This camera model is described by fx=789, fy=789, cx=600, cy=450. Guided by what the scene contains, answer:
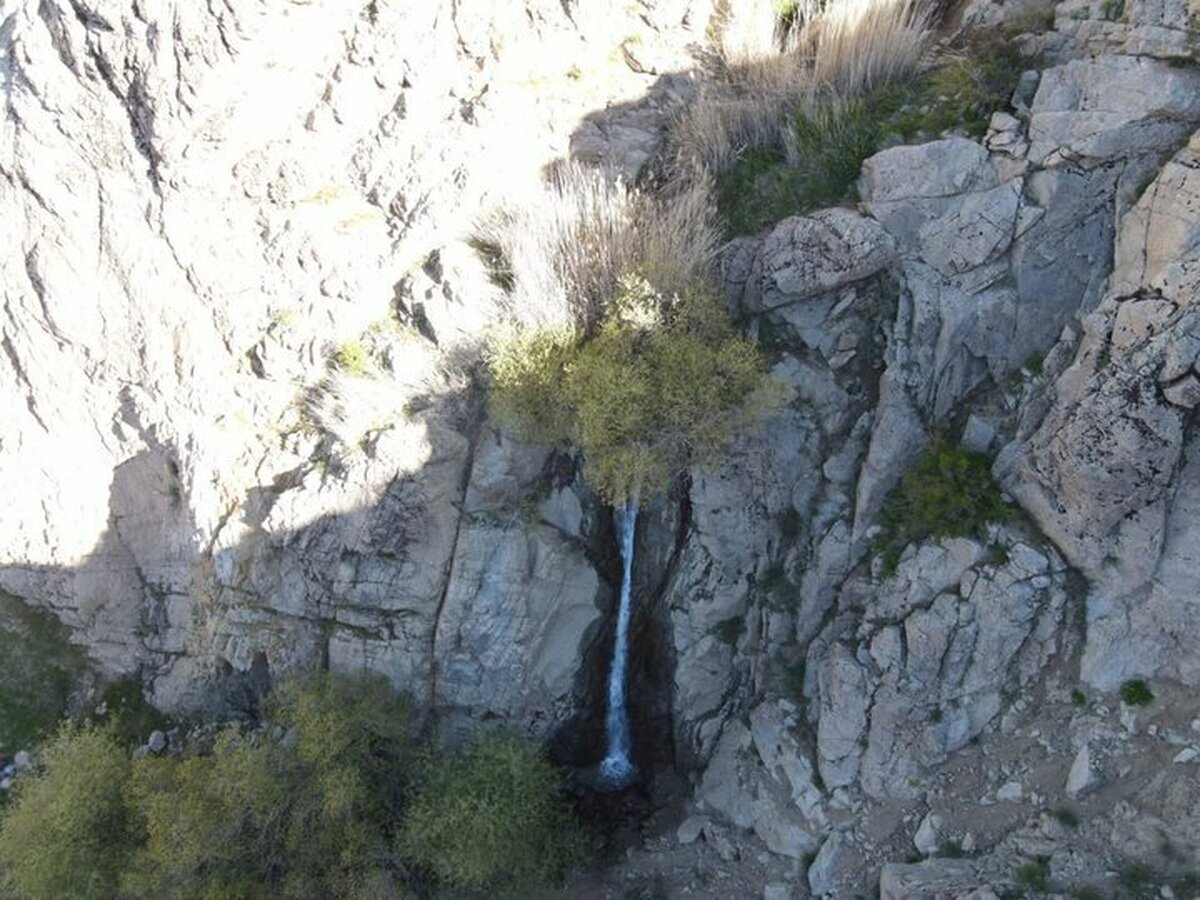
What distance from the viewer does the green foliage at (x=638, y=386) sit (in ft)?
28.9

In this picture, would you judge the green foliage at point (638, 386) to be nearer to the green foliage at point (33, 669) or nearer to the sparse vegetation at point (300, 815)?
the sparse vegetation at point (300, 815)

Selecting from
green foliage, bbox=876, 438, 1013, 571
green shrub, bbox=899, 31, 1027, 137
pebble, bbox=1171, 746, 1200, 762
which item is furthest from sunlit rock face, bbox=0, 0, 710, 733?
pebble, bbox=1171, 746, 1200, 762

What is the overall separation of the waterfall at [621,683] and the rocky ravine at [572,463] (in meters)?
0.30

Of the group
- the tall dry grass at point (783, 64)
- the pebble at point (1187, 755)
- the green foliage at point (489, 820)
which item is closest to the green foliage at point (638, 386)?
the tall dry grass at point (783, 64)

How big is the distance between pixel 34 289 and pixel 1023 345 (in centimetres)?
1178

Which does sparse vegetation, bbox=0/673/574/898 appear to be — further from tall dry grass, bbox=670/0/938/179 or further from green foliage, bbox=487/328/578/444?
tall dry grass, bbox=670/0/938/179

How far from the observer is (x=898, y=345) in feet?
28.5

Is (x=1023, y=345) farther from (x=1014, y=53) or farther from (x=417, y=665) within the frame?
(x=417, y=665)

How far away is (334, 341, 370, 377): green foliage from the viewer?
9812 millimetres

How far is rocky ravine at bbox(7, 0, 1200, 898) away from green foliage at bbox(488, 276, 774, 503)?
62cm

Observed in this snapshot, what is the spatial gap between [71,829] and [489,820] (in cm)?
491

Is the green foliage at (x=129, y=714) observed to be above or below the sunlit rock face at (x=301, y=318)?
below

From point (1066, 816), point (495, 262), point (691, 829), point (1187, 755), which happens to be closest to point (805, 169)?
point (495, 262)

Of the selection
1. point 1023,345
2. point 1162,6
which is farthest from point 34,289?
point 1162,6
